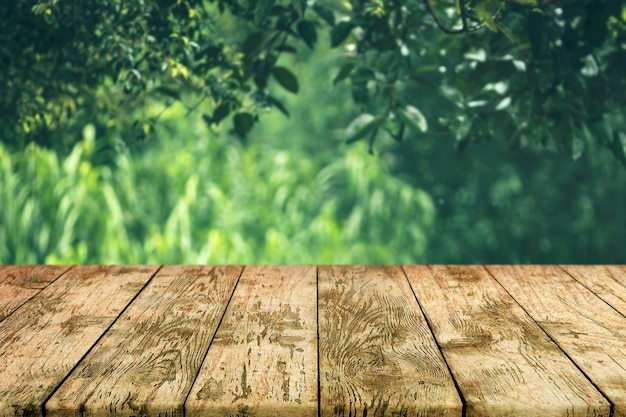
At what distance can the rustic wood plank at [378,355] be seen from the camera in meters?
1.15

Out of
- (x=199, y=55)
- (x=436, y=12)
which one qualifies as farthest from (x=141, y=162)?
(x=436, y=12)

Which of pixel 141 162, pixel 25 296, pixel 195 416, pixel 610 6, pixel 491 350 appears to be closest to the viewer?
→ pixel 195 416

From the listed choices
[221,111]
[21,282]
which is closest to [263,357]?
[21,282]

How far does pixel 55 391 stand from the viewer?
47.1 inches

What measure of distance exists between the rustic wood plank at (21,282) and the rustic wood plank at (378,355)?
0.64m

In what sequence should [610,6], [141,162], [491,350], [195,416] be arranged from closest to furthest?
[195,416]
[491,350]
[610,6]
[141,162]

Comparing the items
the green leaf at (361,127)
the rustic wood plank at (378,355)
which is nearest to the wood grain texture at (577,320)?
the rustic wood plank at (378,355)

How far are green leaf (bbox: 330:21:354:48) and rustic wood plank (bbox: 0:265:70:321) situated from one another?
0.98 m

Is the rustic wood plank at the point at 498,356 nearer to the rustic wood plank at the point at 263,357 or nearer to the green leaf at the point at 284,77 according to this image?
the rustic wood plank at the point at 263,357

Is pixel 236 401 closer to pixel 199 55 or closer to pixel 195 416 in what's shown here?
pixel 195 416

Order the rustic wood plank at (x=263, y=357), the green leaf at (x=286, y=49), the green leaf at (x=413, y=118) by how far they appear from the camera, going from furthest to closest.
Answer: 1. the green leaf at (x=286, y=49)
2. the green leaf at (x=413, y=118)
3. the rustic wood plank at (x=263, y=357)

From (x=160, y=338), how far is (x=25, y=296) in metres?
0.48

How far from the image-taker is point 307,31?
2.37m

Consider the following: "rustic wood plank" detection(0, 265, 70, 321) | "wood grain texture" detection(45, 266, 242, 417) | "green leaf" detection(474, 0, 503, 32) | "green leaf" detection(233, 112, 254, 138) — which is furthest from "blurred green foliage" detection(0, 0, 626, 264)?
"wood grain texture" detection(45, 266, 242, 417)
